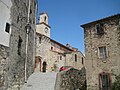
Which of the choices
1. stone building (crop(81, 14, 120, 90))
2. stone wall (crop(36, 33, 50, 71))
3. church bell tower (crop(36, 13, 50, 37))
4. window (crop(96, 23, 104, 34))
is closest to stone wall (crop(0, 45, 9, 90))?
stone building (crop(81, 14, 120, 90))

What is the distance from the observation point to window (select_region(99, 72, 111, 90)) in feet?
49.0

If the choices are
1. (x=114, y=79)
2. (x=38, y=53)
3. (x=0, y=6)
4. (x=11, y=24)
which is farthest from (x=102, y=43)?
(x=38, y=53)

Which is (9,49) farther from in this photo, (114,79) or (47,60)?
(47,60)

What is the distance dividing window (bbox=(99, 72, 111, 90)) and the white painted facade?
9.22 meters

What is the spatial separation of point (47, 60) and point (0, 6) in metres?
17.4

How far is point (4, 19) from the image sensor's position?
41.5ft

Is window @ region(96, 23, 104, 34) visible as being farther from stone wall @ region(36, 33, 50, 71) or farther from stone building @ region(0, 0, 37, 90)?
stone wall @ region(36, 33, 50, 71)

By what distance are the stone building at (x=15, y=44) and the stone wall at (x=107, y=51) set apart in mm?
6281

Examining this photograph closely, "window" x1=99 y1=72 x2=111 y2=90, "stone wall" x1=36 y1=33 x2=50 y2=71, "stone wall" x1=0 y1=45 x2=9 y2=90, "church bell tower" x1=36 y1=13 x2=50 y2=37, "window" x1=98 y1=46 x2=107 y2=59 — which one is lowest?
"window" x1=99 y1=72 x2=111 y2=90

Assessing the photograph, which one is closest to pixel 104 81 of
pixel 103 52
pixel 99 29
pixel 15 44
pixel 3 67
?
pixel 103 52

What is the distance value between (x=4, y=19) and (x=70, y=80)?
852cm

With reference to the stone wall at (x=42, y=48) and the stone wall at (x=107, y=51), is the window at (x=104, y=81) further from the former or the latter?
the stone wall at (x=42, y=48)

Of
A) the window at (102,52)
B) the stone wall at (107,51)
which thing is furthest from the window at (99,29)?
the window at (102,52)

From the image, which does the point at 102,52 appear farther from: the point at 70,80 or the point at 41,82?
the point at 41,82
